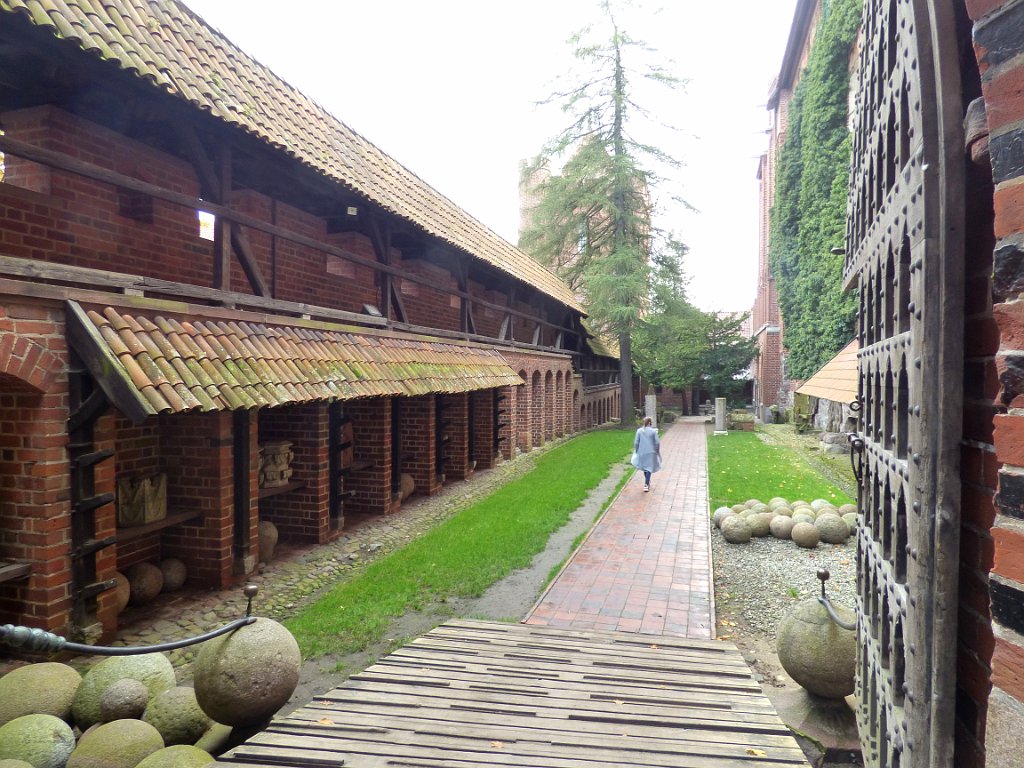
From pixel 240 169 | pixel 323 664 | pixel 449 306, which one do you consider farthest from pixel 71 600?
pixel 449 306

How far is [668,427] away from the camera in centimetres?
2906

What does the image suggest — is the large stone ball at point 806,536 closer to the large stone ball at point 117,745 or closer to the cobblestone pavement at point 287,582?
the cobblestone pavement at point 287,582

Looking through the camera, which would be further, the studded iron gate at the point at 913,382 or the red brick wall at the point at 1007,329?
the studded iron gate at the point at 913,382

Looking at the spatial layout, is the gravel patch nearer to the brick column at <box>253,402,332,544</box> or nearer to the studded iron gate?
the studded iron gate

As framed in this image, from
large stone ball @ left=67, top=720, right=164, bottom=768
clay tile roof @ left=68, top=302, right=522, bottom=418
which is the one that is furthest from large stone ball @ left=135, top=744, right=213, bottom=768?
clay tile roof @ left=68, top=302, right=522, bottom=418

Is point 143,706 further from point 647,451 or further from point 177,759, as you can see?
point 647,451

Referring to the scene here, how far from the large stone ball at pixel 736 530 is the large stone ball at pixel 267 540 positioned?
621 cm

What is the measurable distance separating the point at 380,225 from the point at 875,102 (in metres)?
7.71

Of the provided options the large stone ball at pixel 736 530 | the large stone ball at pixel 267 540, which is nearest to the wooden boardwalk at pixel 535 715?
the large stone ball at pixel 267 540

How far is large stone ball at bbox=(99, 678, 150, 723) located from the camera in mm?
3471

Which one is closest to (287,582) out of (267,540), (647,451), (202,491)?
(267,540)

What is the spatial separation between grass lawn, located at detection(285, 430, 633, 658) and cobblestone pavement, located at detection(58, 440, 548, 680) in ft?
0.83

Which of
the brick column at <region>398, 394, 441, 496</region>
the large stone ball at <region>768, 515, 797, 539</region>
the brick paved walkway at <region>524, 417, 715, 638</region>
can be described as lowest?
the brick paved walkway at <region>524, 417, 715, 638</region>

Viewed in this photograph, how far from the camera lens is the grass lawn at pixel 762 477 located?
11.1 meters
